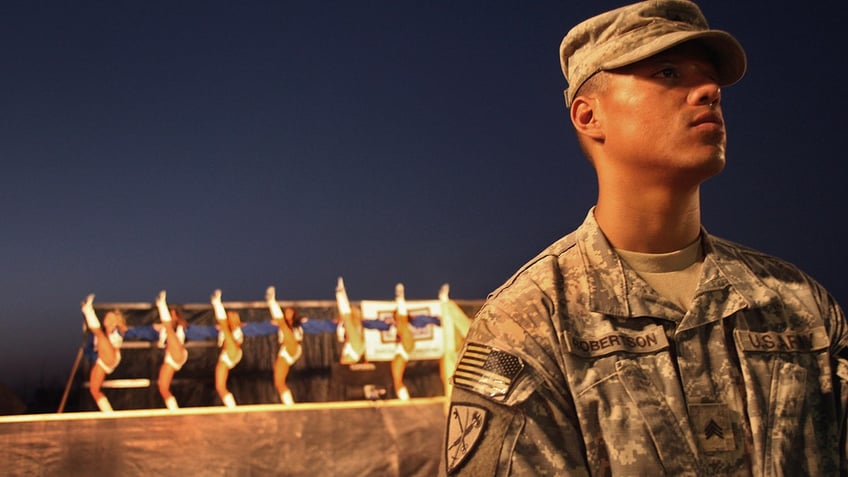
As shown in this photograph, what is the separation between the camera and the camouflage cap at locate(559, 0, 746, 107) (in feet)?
4.42

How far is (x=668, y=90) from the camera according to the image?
52.8 inches

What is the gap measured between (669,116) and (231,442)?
17.5ft

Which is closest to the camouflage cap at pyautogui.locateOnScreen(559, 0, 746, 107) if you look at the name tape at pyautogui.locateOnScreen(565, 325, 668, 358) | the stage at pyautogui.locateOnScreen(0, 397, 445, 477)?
the name tape at pyautogui.locateOnScreen(565, 325, 668, 358)

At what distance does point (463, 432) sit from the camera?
121 centimetres

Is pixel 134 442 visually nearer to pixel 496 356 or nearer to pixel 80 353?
pixel 80 353

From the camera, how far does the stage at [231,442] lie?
219 inches

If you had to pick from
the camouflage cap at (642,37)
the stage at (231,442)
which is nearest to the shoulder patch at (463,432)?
the camouflage cap at (642,37)

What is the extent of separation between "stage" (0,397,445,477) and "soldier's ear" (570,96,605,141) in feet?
16.3

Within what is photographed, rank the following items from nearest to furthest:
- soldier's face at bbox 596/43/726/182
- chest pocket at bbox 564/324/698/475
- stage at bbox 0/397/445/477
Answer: chest pocket at bbox 564/324/698/475, soldier's face at bbox 596/43/726/182, stage at bbox 0/397/445/477

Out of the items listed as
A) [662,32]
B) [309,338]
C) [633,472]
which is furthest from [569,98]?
[309,338]

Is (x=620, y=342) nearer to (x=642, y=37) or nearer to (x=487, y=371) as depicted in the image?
(x=487, y=371)

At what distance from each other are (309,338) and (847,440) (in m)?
6.65

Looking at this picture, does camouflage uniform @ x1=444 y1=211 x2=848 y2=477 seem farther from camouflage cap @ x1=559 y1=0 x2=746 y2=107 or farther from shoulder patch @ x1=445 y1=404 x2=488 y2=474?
camouflage cap @ x1=559 y1=0 x2=746 y2=107

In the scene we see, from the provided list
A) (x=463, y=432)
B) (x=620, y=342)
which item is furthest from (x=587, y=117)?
(x=463, y=432)
